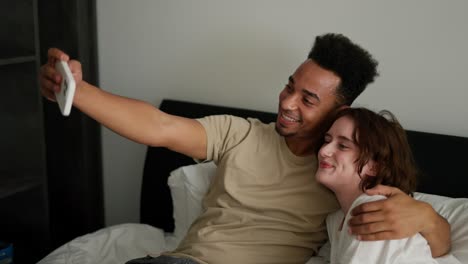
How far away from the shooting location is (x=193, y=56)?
2.14 metres

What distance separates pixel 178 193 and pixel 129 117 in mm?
583

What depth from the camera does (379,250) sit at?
1.29 m

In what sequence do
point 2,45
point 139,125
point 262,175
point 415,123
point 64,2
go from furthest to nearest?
point 64,2 < point 2,45 < point 415,123 < point 262,175 < point 139,125

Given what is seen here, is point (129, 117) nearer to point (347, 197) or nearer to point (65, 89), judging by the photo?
point (65, 89)

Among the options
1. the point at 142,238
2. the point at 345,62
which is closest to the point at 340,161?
the point at 345,62

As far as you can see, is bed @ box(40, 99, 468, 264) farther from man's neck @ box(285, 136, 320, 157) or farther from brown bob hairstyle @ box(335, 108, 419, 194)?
man's neck @ box(285, 136, 320, 157)

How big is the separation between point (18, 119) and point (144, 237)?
2.07ft

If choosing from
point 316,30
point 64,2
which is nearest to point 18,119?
point 64,2

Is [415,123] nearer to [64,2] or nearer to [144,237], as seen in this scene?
[144,237]

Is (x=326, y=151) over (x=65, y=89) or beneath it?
beneath

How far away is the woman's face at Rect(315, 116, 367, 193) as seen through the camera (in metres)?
1.42

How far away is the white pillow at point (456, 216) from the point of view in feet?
4.70

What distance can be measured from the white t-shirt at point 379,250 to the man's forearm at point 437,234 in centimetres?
2

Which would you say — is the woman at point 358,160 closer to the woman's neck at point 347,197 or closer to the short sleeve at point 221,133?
the woman's neck at point 347,197
